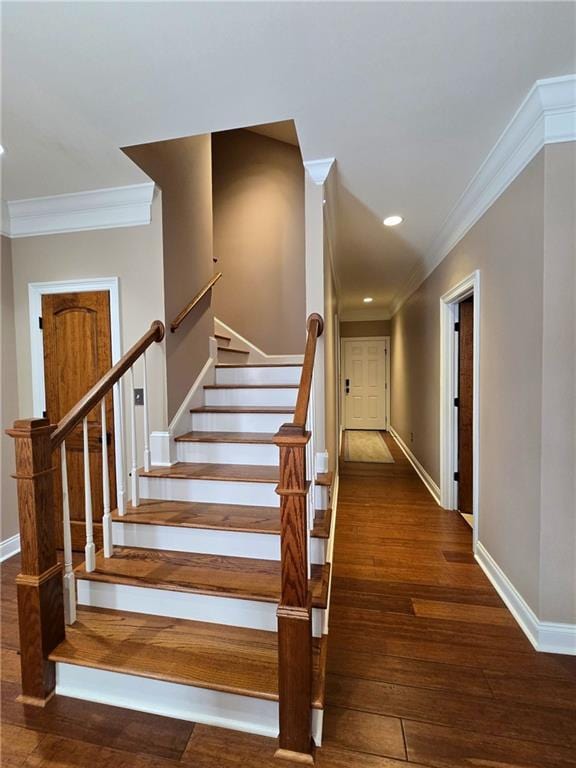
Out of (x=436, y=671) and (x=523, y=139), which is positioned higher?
(x=523, y=139)

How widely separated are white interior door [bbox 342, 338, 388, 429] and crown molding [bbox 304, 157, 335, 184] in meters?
5.90

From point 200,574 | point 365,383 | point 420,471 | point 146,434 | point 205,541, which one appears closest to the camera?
point 200,574

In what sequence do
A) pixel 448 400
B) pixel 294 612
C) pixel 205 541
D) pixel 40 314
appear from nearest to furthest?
pixel 294 612
pixel 205 541
pixel 40 314
pixel 448 400

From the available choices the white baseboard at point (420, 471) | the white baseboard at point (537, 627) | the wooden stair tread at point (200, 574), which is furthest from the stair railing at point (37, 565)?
the white baseboard at point (420, 471)

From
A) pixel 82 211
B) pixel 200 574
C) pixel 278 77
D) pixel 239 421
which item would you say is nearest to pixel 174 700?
pixel 200 574

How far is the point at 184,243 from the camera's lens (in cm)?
262

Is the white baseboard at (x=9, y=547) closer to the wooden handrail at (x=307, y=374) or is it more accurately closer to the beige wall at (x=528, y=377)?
the wooden handrail at (x=307, y=374)

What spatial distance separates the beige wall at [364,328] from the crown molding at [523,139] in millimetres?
5019

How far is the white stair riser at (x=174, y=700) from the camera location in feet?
4.30

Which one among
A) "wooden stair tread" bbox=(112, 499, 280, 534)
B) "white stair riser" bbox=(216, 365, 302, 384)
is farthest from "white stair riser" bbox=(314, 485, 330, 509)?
"white stair riser" bbox=(216, 365, 302, 384)

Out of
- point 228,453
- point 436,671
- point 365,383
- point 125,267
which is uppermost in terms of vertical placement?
point 125,267

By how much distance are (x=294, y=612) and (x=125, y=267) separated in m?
2.26

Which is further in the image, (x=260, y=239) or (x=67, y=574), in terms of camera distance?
(x=260, y=239)

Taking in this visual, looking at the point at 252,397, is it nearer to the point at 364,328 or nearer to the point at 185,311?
the point at 185,311
